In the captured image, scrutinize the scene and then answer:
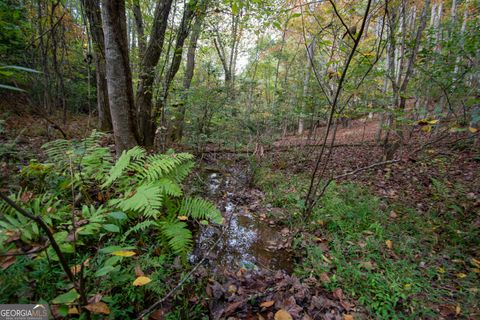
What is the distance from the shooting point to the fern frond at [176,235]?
2023mm

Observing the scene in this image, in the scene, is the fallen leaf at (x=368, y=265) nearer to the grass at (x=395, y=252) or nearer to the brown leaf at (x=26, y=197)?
the grass at (x=395, y=252)

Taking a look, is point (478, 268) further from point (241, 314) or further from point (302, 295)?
point (241, 314)

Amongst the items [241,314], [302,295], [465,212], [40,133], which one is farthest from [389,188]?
[40,133]

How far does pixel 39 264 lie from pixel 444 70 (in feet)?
18.3

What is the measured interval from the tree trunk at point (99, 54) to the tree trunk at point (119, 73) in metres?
1.51

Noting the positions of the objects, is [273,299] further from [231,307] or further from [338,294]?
[338,294]

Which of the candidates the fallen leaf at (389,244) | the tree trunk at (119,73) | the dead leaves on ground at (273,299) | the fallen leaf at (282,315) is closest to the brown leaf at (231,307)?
the dead leaves on ground at (273,299)

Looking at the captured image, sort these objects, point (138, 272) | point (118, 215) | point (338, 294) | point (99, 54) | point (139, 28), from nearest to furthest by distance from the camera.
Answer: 1. point (118, 215)
2. point (138, 272)
3. point (338, 294)
4. point (99, 54)
5. point (139, 28)

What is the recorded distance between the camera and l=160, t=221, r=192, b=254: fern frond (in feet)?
6.64

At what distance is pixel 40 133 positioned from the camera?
4848mm

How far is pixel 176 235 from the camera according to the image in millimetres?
2094

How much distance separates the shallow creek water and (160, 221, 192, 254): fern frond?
39cm

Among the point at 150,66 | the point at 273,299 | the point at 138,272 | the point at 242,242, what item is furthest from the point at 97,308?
the point at 150,66

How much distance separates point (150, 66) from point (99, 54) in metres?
1.50
